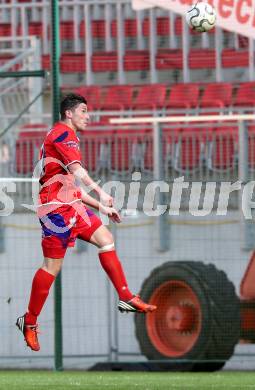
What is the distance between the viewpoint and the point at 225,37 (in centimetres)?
1914

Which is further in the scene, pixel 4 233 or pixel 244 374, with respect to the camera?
pixel 4 233

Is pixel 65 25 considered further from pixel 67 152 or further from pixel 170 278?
pixel 67 152

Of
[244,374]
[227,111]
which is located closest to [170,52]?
[227,111]

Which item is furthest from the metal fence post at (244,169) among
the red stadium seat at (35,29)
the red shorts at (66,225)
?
the red stadium seat at (35,29)

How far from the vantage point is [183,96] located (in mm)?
16875

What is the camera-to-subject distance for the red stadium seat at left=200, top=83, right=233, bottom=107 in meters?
16.4

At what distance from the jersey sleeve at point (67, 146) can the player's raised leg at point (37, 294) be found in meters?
0.77

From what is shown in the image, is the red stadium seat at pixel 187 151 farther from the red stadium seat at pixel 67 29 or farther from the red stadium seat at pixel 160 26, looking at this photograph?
the red stadium seat at pixel 67 29

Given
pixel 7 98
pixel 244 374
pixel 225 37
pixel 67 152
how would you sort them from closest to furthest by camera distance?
pixel 67 152, pixel 244 374, pixel 7 98, pixel 225 37

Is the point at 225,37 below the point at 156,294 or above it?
above

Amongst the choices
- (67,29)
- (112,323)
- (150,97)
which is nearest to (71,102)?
(112,323)

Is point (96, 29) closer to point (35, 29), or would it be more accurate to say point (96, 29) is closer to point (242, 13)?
point (35, 29)

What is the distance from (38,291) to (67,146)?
1076 mm

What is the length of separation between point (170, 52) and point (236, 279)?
22.6ft
